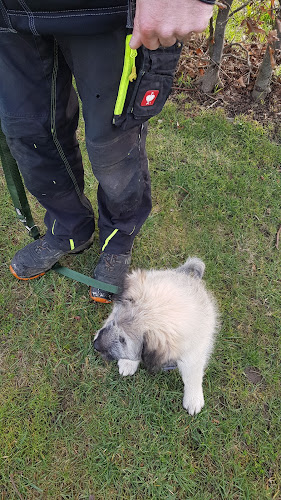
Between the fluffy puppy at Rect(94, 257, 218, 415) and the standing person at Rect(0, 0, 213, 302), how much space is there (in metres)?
0.62

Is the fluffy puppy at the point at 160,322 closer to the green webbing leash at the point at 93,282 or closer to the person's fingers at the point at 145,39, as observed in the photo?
the green webbing leash at the point at 93,282

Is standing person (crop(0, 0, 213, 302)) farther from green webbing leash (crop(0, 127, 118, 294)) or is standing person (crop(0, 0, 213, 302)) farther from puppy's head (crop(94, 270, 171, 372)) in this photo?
puppy's head (crop(94, 270, 171, 372))

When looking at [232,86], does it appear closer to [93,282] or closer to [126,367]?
[93,282]

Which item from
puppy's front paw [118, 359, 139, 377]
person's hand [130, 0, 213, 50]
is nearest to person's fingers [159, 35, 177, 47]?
person's hand [130, 0, 213, 50]

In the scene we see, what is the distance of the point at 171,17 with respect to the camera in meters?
1.15

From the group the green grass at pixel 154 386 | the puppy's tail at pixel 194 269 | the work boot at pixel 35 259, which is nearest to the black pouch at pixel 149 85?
the puppy's tail at pixel 194 269

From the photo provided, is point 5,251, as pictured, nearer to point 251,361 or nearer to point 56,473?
point 56,473

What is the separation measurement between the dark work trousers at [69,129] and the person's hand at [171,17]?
1.15 ft

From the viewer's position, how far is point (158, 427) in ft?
7.66

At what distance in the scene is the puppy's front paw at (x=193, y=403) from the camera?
2363 millimetres

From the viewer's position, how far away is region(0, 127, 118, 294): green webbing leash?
86.0 inches

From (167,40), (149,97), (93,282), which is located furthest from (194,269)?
(167,40)

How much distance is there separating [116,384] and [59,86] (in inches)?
76.6

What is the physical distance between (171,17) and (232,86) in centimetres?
327
